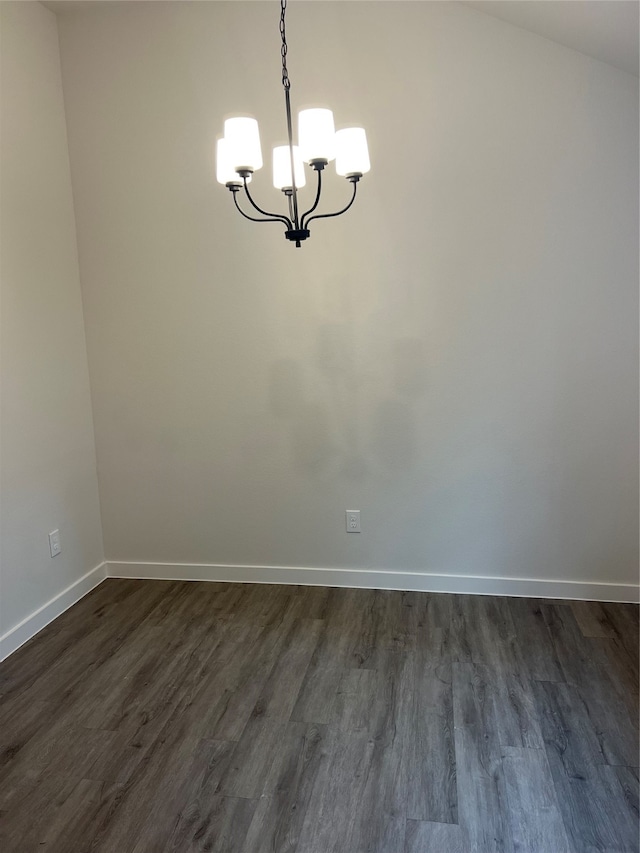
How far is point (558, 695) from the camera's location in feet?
7.59

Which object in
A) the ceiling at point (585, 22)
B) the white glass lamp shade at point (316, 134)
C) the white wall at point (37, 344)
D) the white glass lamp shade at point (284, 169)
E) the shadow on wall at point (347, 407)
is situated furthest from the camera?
the shadow on wall at point (347, 407)

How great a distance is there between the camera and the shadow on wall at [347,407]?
2992mm

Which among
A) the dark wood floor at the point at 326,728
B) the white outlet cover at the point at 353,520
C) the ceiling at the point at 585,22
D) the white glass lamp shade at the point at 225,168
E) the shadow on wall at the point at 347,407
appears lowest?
the dark wood floor at the point at 326,728

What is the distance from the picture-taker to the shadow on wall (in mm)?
2992

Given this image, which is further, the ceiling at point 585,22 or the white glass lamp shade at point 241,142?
the ceiling at point 585,22

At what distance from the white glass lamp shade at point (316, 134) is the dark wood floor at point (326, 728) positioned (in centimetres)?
189

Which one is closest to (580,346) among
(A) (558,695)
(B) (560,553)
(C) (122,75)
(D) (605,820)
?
(B) (560,553)

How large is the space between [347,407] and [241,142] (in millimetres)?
1484

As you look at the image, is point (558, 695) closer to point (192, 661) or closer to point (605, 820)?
point (605, 820)

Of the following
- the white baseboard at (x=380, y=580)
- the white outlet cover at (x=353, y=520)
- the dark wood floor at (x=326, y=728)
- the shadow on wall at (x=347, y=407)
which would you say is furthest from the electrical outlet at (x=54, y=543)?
the white outlet cover at (x=353, y=520)

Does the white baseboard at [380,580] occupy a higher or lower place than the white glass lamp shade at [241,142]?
lower

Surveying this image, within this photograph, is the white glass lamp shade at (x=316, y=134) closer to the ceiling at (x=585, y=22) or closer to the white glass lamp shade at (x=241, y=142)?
the white glass lamp shade at (x=241, y=142)

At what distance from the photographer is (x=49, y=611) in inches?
117

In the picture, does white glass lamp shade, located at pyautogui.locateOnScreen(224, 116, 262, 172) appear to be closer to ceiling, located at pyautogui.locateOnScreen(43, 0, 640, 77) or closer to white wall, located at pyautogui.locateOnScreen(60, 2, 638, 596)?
white wall, located at pyautogui.locateOnScreen(60, 2, 638, 596)
